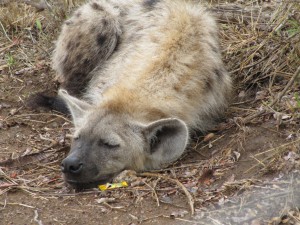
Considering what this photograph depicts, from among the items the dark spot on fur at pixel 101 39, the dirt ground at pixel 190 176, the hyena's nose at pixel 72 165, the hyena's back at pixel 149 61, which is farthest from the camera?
the dark spot on fur at pixel 101 39

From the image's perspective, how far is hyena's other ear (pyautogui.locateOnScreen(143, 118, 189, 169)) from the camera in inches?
131

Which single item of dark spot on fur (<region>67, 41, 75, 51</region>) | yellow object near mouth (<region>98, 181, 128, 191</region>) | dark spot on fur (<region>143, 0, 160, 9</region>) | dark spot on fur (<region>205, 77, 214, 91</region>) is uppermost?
dark spot on fur (<region>143, 0, 160, 9</region>)

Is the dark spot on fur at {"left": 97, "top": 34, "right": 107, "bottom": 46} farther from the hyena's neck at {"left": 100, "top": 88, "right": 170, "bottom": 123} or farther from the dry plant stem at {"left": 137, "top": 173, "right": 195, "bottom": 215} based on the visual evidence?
the dry plant stem at {"left": 137, "top": 173, "right": 195, "bottom": 215}

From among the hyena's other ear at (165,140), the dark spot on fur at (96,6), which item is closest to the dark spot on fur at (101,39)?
the dark spot on fur at (96,6)

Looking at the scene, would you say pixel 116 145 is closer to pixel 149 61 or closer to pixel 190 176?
pixel 190 176

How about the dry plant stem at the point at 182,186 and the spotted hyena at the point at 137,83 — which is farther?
the spotted hyena at the point at 137,83

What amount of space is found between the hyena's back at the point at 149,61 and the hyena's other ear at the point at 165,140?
9 cm

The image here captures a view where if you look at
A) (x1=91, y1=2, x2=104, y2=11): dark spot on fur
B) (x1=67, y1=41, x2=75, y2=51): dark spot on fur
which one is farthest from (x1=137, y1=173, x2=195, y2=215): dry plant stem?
(x1=91, y1=2, x2=104, y2=11): dark spot on fur

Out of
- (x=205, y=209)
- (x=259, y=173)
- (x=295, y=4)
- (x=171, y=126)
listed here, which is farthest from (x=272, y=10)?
(x=205, y=209)

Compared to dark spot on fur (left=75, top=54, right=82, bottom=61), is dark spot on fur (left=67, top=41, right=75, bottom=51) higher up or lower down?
higher up

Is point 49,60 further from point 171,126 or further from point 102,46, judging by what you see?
point 171,126

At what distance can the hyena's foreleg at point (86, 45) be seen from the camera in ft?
14.1

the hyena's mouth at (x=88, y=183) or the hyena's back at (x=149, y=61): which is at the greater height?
the hyena's back at (x=149, y=61)

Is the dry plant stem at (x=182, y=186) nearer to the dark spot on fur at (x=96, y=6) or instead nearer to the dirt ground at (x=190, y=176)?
the dirt ground at (x=190, y=176)
